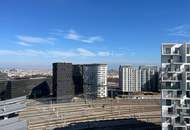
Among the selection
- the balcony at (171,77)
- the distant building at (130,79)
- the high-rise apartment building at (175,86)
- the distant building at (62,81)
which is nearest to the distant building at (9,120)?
the high-rise apartment building at (175,86)

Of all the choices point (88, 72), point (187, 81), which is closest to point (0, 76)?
point (88, 72)

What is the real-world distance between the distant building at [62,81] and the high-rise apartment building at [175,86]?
23.4 metres

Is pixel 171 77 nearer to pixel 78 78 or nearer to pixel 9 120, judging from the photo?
pixel 9 120

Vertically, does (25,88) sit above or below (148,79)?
below

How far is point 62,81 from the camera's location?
41500mm

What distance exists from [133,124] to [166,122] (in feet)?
30.2

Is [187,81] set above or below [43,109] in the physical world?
above

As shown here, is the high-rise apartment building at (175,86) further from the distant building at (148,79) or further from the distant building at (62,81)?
the distant building at (148,79)

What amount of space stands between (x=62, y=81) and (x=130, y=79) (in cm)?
2596

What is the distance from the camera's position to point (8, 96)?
42.8 m

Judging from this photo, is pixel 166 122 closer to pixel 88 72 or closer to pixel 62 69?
pixel 62 69

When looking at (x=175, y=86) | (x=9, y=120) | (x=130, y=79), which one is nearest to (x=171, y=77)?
(x=175, y=86)

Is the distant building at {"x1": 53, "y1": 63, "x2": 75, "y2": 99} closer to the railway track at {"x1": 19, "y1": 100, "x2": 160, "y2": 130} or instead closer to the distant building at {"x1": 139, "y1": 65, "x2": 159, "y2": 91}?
the railway track at {"x1": 19, "y1": 100, "x2": 160, "y2": 130}

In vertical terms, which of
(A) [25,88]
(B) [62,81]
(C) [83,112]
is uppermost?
(B) [62,81]
